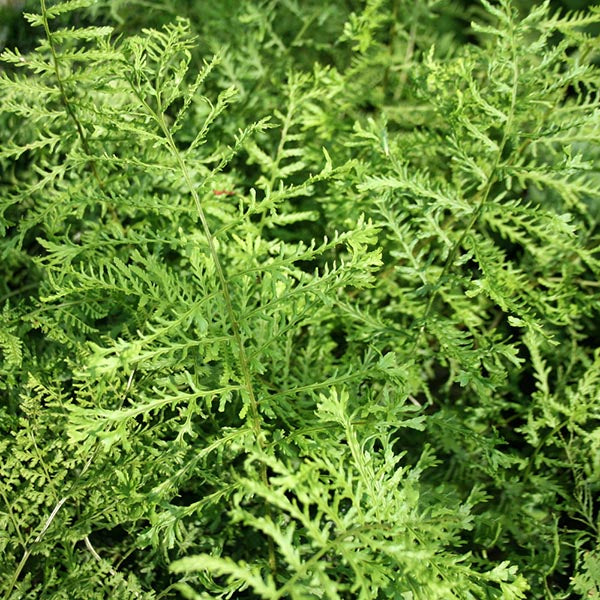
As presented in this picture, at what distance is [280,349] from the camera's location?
4.79ft

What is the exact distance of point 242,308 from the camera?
3.90 feet

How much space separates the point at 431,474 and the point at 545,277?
552mm

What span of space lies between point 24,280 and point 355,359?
36.0 inches

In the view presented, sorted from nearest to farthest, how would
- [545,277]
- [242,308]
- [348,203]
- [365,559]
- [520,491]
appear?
[365,559], [242,308], [520,491], [348,203], [545,277]

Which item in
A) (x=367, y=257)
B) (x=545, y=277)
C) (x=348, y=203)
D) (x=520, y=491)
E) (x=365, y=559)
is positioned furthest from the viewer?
(x=545, y=277)

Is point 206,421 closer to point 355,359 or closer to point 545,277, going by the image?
point 355,359

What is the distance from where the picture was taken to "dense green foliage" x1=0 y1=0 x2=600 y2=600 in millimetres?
1020

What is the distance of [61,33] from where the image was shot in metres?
1.21

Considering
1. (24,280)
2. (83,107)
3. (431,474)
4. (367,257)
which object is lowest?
(431,474)

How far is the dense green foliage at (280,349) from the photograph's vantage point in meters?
1.02

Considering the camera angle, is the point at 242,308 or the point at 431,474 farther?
the point at 431,474

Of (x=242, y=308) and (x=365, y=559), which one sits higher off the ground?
(x=242, y=308)

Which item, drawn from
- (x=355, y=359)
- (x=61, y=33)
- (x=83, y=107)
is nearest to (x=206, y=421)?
(x=355, y=359)

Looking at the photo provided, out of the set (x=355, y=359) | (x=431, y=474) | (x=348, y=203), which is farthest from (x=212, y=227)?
(x=431, y=474)
